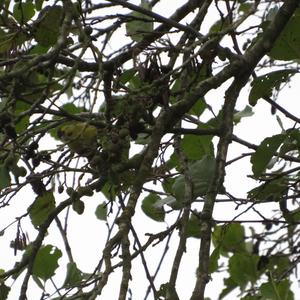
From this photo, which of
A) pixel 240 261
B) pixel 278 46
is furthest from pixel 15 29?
pixel 240 261

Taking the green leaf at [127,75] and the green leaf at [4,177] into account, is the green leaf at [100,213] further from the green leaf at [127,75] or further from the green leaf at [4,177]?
the green leaf at [4,177]

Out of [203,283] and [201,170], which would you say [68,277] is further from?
[203,283]

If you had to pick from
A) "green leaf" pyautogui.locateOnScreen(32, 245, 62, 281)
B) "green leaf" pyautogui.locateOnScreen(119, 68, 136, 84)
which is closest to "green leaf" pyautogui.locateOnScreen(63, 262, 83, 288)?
"green leaf" pyautogui.locateOnScreen(32, 245, 62, 281)

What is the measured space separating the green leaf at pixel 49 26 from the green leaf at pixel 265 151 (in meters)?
0.49

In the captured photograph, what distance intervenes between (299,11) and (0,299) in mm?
849

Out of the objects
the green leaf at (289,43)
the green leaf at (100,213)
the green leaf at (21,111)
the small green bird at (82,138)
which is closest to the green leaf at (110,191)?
the small green bird at (82,138)

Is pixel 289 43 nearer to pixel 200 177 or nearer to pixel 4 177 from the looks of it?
pixel 200 177

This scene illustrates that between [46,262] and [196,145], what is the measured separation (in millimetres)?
461

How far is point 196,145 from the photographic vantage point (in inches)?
74.1

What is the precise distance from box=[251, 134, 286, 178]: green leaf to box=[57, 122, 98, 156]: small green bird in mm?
421

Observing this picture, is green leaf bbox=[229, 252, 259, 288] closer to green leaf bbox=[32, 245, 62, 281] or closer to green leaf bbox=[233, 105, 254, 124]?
green leaf bbox=[233, 105, 254, 124]

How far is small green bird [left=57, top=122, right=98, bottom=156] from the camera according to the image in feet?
4.54

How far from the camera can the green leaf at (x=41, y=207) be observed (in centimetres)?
176

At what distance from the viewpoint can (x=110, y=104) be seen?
1498mm
